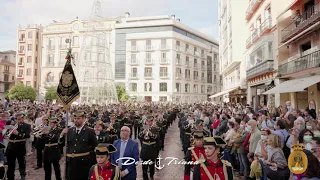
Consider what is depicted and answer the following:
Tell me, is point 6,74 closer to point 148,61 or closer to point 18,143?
point 148,61

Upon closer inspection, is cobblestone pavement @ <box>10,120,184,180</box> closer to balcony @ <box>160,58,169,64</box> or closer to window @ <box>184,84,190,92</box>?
balcony @ <box>160,58,169,64</box>

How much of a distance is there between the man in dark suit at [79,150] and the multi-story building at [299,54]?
41.2 ft

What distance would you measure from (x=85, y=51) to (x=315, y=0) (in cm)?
2325

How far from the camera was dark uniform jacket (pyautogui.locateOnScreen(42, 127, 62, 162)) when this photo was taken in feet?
25.2

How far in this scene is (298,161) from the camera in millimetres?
4148

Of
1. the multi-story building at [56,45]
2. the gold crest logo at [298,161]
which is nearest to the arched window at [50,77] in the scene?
the multi-story building at [56,45]

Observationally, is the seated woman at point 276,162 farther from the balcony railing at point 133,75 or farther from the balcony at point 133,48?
the balcony at point 133,48

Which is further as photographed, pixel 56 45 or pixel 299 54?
pixel 56 45

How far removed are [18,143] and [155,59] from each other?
1999 inches

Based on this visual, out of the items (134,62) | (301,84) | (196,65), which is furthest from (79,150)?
→ (196,65)

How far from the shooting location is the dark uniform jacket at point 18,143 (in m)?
8.02

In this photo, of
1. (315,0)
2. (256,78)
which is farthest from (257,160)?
(256,78)

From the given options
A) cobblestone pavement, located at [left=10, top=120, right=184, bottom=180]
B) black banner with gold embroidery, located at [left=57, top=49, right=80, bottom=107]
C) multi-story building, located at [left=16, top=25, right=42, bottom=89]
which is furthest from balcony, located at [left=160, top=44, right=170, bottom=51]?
black banner with gold embroidery, located at [left=57, top=49, right=80, bottom=107]

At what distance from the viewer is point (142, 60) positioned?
5891cm
